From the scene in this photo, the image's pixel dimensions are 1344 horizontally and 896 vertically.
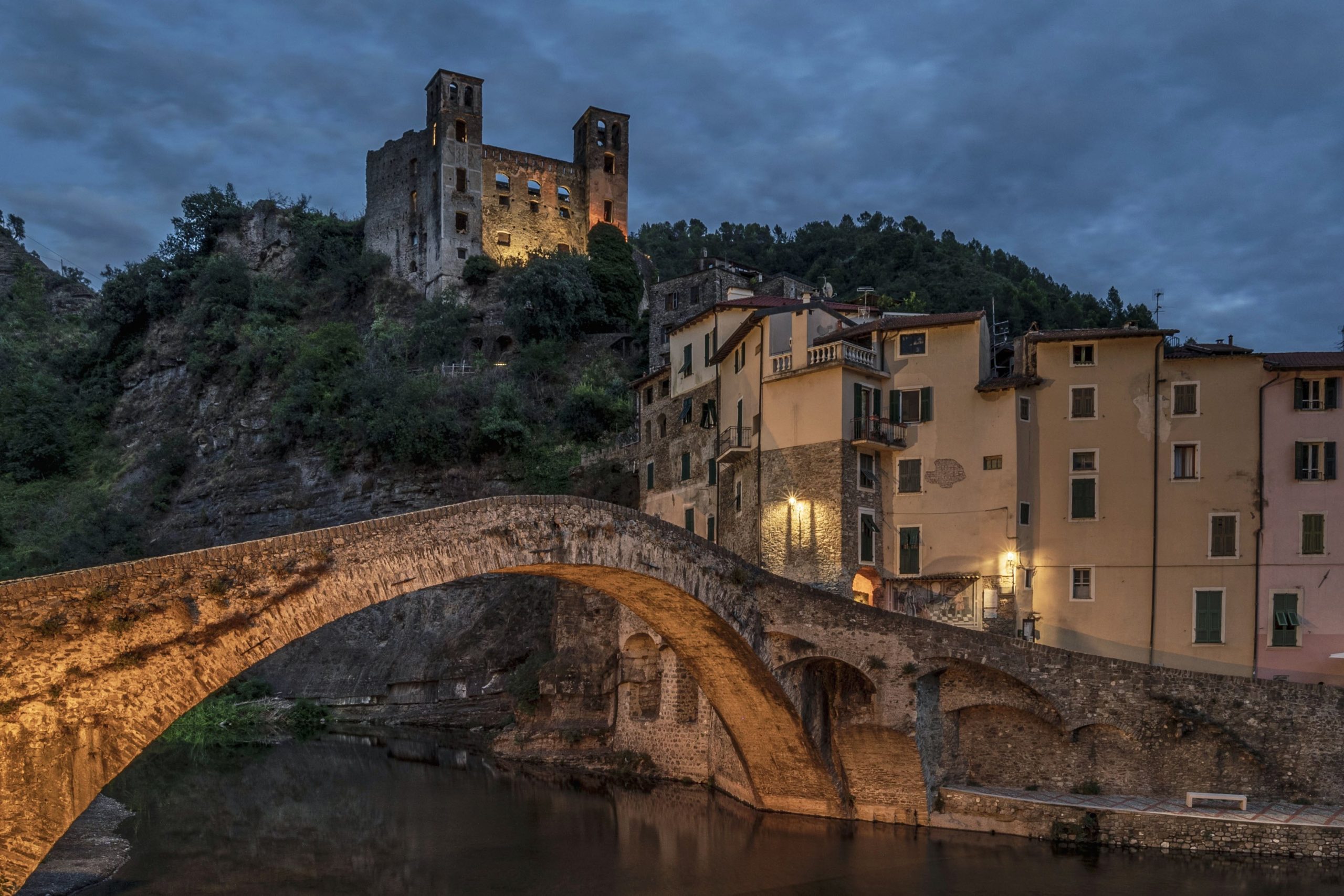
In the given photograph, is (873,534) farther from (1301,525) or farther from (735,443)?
(1301,525)

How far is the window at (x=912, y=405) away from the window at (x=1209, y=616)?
804cm

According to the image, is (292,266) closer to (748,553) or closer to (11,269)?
(11,269)

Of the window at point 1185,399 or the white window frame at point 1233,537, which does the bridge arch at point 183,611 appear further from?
the window at point 1185,399

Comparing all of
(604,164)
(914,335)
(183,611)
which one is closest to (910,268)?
(604,164)

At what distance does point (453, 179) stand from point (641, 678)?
133 ft

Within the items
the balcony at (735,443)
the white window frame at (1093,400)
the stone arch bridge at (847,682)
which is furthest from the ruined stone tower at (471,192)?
the stone arch bridge at (847,682)

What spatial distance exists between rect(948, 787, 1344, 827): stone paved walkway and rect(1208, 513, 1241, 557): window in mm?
7362

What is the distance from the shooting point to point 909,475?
3167 centimetres

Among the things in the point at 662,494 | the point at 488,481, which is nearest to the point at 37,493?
the point at 488,481

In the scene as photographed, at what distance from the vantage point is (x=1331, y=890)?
19938 millimetres

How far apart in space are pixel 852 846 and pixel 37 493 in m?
55.4

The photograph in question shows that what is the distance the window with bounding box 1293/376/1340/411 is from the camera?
28781mm

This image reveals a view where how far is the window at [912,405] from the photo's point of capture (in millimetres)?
31688

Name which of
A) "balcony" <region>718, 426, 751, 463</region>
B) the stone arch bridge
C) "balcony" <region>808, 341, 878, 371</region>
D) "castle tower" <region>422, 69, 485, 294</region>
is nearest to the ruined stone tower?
"castle tower" <region>422, 69, 485, 294</region>
